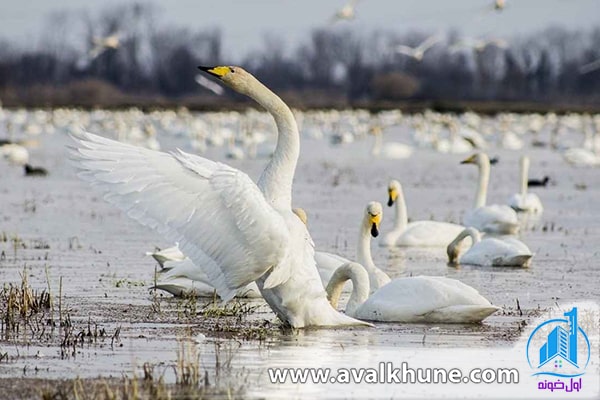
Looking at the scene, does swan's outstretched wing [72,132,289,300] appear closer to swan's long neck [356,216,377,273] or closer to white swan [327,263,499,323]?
white swan [327,263,499,323]

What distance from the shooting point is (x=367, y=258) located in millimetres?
11250

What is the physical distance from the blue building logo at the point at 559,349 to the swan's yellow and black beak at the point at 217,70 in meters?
2.60

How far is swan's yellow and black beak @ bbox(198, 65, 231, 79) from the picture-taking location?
884 cm

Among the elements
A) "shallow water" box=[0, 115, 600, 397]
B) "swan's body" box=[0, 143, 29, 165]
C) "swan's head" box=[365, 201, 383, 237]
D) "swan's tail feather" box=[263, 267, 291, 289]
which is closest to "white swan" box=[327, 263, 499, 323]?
"shallow water" box=[0, 115, 600, 397]

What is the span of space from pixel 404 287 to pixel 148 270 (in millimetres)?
3776

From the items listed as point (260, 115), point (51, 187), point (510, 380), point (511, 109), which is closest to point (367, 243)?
point (510, 380)

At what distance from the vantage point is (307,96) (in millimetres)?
109688

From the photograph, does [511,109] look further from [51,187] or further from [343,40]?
[51,187]

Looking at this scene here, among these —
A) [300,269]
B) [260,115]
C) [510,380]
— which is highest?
[260,115]

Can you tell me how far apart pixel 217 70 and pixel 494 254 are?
16.6 feet

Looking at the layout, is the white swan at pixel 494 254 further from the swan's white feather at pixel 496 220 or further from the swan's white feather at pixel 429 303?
the swan's white feather at pixel 429 303

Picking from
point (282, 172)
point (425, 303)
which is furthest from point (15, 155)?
point (282, 172)

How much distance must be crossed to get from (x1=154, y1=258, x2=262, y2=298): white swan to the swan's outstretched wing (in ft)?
6.48

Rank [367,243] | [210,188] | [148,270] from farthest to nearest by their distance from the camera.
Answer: [148,270], [367,243], [210,188]
